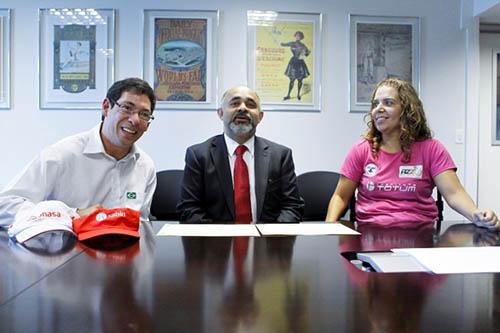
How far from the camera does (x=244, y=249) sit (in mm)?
950

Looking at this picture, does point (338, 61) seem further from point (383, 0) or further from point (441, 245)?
point (441, 245)

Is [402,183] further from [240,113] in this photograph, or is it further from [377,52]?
[377,52]

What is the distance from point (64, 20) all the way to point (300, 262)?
2.92 m

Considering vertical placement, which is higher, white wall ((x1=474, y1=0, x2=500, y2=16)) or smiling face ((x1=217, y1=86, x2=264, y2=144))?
white wall ((x1=474, y1=0, x2=500, y2=16))

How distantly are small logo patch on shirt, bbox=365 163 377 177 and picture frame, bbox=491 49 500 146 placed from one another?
2.16m

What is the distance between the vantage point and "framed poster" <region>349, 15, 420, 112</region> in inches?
120

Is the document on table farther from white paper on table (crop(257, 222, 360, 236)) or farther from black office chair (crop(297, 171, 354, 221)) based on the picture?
black office chair (crop(297, 171, 354, 221))

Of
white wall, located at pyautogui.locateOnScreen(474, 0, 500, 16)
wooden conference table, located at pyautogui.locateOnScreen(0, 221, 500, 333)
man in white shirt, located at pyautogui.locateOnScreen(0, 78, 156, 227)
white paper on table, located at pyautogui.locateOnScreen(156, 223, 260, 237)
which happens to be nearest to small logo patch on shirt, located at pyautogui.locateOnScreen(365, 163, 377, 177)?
white paper on table, located at pyautogui.locateOnScreen(156, 223, 260, 237)

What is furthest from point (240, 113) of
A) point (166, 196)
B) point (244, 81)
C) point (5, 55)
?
point (5, 55)

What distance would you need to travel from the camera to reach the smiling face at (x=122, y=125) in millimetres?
1690

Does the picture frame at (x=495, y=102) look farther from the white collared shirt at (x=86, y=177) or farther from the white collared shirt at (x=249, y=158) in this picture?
the white collared shirt at (x=86, y=177)

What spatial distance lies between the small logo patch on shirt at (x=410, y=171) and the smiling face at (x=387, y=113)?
182 mm

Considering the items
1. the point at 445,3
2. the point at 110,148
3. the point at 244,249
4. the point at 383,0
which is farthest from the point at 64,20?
the point at 445,3

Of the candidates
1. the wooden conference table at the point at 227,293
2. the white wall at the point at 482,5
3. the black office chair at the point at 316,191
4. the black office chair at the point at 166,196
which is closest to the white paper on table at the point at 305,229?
the wooden conference table at the point at 227,293
